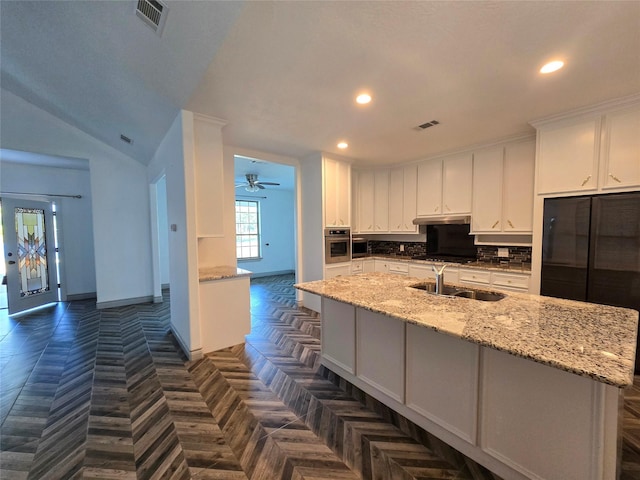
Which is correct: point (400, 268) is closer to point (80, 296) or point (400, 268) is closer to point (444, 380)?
point (444, 380)

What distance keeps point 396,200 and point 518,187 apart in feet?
6.14

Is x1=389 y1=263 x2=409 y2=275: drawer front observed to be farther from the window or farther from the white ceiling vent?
the window

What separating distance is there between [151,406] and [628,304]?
13.9 feet

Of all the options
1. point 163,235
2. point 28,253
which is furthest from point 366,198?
point 28,253

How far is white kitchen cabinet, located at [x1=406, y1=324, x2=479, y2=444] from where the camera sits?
153cm

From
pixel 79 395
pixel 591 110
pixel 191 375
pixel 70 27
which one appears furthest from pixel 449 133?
pixel 79 395

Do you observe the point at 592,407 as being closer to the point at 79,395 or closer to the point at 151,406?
the point at 151,406

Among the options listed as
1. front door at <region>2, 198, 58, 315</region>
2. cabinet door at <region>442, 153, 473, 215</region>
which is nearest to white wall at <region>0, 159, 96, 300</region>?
front door at <region>2, 198, 58, 315</region>

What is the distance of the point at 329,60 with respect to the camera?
6.06 feet

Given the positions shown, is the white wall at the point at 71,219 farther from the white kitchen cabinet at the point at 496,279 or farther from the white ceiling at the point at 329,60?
the white kitchen cabinet at the point at 496,279

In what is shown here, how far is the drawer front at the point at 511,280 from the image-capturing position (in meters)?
3.10

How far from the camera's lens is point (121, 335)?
11.6ft

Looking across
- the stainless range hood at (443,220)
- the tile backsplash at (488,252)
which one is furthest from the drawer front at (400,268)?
the stainless range hood at (443,220)

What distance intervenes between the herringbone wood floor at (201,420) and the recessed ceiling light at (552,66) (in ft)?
8.61
